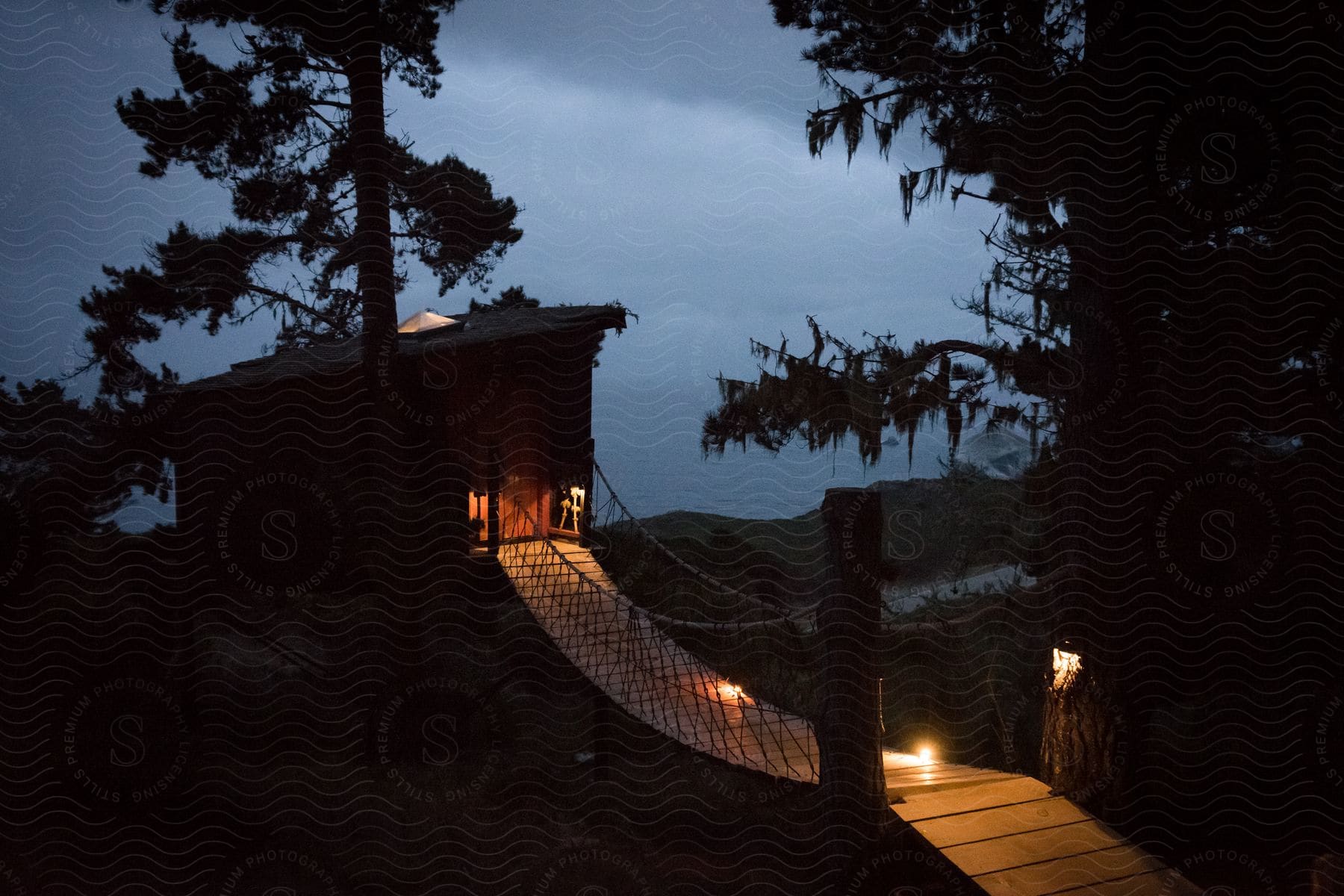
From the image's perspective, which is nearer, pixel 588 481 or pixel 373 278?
pixel 373 278

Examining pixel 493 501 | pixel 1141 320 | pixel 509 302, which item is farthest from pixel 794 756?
pixel 509 302

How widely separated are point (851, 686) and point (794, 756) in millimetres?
1364

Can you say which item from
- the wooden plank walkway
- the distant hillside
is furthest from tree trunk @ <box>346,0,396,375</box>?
the distant hillside

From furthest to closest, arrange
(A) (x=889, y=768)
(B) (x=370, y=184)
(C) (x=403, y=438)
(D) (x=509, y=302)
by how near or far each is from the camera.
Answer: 1. (D) (x=509, y=302)
2. (C) (x=403, y=438)
3. (B) (x=370, y=184)
4. (A) (x=889, y=768)

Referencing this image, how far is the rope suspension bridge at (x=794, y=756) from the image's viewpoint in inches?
127

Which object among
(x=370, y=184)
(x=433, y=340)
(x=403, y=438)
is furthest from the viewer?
(x=433, y=340)

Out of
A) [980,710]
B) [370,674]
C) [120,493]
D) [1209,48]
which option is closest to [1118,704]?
[980,710]

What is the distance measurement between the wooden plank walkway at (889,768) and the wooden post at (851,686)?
26cm

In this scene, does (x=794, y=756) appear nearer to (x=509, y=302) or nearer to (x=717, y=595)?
(x=717, y=595)

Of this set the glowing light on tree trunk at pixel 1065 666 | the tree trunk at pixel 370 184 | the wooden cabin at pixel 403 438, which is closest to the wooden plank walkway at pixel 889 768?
the glowing light on tree trunk at pixel 1065 666

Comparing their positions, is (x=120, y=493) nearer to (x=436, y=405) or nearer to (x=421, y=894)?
(x=436, y=405)

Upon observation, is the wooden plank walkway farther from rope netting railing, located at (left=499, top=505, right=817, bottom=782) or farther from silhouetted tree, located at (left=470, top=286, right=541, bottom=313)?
silhouetted tree, located at (left=470, top=286, right=541, bottom=313)

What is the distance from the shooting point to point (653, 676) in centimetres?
540

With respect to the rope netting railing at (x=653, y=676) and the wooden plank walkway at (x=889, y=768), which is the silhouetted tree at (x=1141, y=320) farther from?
the rope netting railing at (x=653, y=676)
